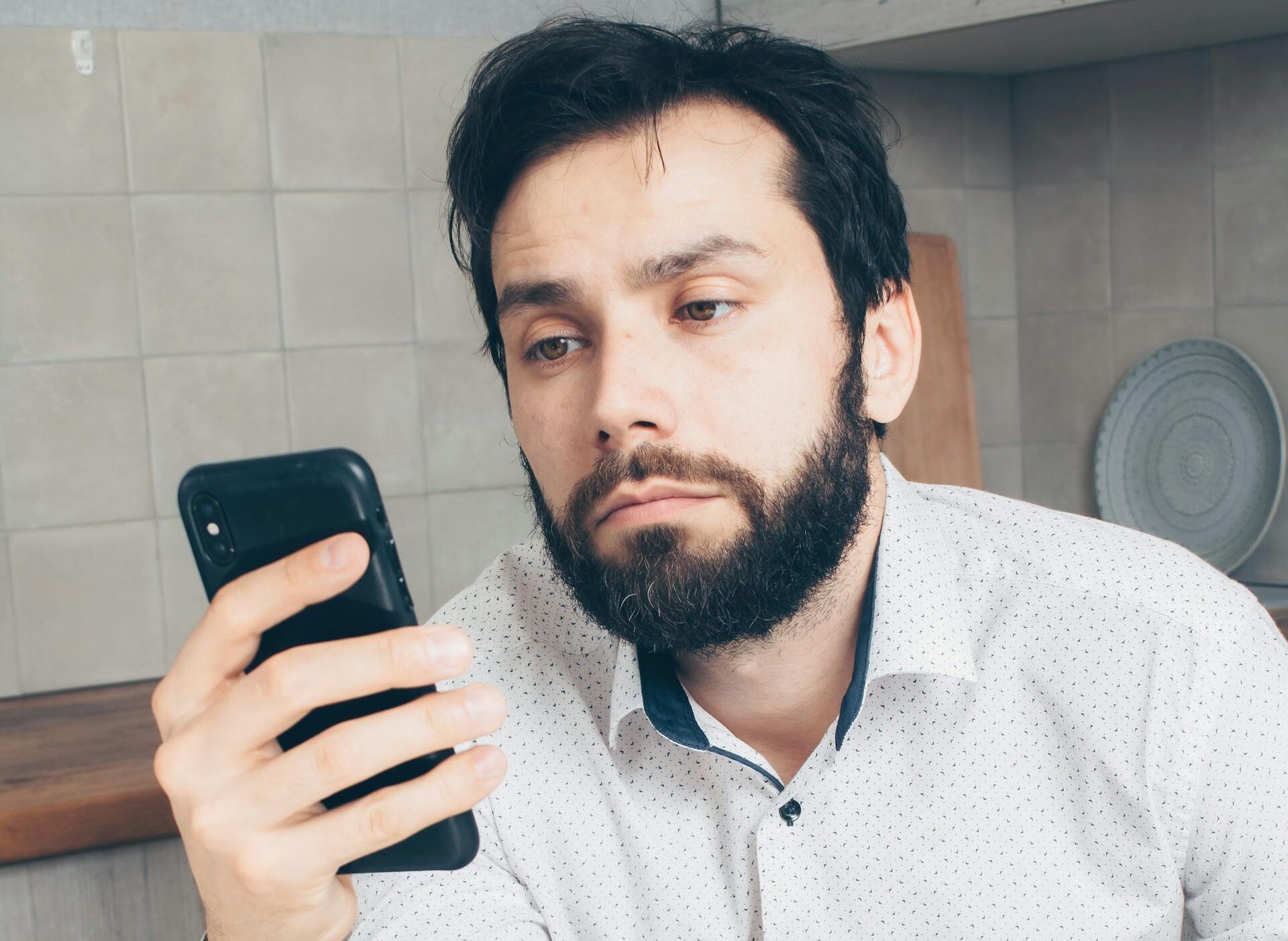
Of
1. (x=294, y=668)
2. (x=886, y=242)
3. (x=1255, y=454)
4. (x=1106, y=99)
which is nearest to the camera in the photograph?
(x=294, y=668)

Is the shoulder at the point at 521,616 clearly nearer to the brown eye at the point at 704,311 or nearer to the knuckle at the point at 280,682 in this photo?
the brown eye at the point at 704,311

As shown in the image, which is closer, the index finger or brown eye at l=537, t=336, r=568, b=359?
the index finger

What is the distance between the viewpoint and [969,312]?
1931 millimetres

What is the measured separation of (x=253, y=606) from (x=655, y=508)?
281 millimetres

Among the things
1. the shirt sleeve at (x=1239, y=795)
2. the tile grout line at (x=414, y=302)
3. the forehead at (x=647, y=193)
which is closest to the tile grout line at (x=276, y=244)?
the tile grout line at (x=414, y=302)

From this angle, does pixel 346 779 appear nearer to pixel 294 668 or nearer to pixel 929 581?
pixel 294 668

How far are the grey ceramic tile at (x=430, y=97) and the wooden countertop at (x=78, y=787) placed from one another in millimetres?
753

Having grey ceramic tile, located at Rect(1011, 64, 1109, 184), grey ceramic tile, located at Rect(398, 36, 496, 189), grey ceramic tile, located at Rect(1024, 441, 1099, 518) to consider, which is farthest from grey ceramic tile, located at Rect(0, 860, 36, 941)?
grey ceramic tile, located at Rect(1011, 64, 1109, 184)

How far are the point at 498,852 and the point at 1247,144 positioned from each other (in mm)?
1406

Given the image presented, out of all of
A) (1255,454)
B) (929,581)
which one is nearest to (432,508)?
(929,581)

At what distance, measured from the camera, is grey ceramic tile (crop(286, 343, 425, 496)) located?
1582 millimetres

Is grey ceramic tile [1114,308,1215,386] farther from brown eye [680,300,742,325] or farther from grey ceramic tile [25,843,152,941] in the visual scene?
grey ceramic tile [25,843,152,941]

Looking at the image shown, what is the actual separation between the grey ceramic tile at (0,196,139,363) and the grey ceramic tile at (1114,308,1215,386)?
1342 millimetres

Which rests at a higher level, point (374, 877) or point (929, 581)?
point (929, 581)
